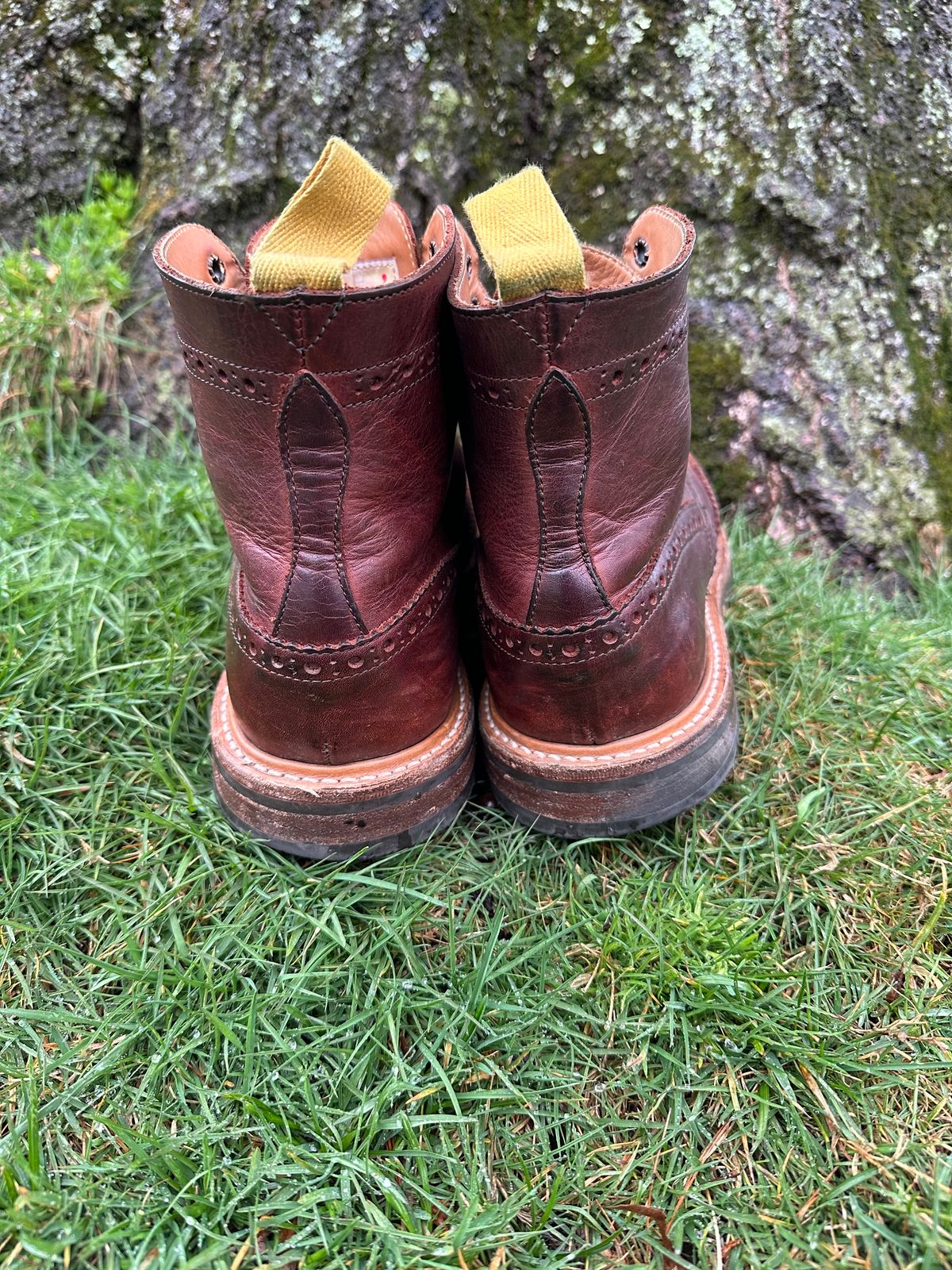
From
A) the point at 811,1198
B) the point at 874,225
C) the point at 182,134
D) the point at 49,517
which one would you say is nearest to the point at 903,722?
the point at 811,1198

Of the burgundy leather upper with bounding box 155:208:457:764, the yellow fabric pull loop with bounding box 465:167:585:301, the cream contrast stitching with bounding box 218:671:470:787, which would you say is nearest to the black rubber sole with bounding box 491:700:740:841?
the cream contrast stitching with bounding box 218:671:470:787

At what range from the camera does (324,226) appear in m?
1.28

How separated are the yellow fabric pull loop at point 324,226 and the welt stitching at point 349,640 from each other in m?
Answer: 0.49

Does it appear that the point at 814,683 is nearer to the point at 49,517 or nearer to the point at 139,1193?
the point at 139,1193

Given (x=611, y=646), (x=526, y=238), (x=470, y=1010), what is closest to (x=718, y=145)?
(x=526, y=238)

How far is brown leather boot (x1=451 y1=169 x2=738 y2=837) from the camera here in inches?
49.5

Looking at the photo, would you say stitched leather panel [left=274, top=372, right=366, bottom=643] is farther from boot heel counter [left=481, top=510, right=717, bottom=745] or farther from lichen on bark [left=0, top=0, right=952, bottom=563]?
lichen on bark [left=0, top=0, right=952, bottom=563]

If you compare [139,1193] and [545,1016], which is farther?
[545,1016]

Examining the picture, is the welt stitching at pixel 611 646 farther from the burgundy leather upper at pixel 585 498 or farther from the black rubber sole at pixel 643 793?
the black rubber sole at pixel 643 793

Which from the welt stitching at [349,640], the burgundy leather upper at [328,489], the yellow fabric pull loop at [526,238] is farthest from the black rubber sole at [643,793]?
the yellow fabric pull loop at [526,238]

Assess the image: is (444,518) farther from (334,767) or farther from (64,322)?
(64,322)

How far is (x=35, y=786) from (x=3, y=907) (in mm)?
233

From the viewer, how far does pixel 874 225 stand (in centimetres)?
214

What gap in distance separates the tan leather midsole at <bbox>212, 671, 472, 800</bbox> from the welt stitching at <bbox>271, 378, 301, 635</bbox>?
25 centimetres
